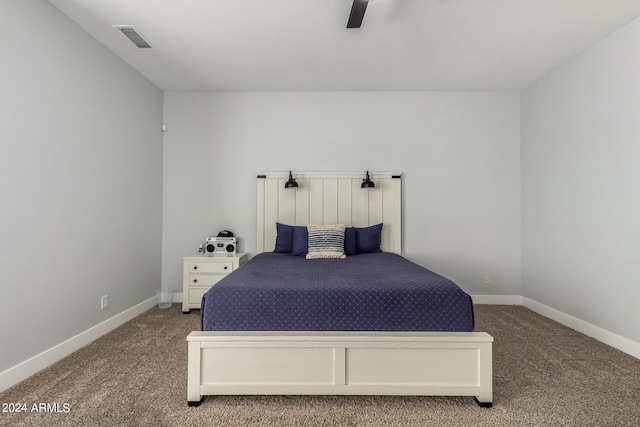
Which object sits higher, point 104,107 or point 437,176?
point 104,107

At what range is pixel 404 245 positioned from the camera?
4.05 m

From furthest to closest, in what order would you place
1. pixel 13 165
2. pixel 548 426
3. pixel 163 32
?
pixel 163 32
pixel 13 165
pixel 548 426

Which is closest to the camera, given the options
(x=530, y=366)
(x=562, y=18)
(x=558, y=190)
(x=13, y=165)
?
(x=13, y=165)

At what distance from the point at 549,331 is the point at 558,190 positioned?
1.38m

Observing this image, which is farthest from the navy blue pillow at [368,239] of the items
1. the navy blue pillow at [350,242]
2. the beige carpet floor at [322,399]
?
the beige carpet floor at [322,399]

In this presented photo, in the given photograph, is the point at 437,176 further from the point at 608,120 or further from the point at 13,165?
the point at 13,165

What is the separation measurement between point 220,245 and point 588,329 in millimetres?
3718

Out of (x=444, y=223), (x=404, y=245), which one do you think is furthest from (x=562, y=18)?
(x=404, y=245)

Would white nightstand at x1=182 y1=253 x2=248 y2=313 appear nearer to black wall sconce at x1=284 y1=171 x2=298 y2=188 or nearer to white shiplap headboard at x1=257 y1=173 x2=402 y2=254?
white shiplap headboard at x1=257 y1=173 x2=402 y2=254

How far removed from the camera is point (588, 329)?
9.84 feet

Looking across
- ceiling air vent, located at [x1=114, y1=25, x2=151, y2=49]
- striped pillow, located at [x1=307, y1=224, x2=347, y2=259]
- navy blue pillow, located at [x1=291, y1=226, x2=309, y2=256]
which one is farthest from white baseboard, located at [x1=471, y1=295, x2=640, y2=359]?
ceiling air vent, located at [x1=114, y1=25, x2=151, y2=49]

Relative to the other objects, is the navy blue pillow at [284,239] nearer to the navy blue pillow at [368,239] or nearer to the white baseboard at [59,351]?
the navy blue pillow at [368,239]

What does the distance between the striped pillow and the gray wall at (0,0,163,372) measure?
183cm

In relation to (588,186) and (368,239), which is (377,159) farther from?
(588,186)
